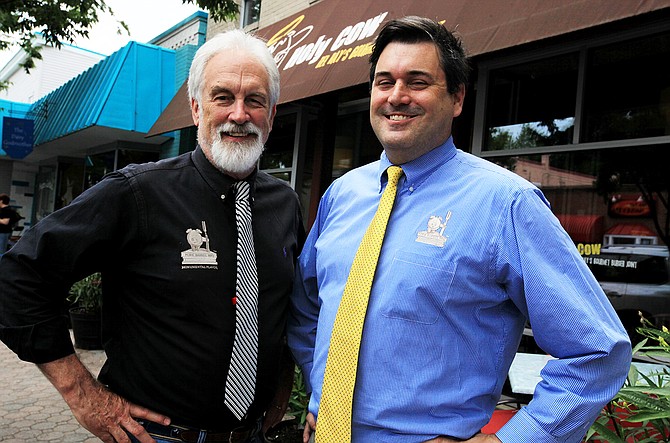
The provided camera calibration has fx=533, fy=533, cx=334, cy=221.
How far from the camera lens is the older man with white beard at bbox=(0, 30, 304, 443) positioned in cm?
177

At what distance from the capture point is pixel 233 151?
2.12 meters

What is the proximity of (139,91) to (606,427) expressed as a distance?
10.4 meters

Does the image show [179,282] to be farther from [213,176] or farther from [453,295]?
[453,295]

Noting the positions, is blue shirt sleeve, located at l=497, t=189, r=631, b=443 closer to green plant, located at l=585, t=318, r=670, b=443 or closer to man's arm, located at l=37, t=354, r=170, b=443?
green plant, located at l=585, t=318, r=670, b=443

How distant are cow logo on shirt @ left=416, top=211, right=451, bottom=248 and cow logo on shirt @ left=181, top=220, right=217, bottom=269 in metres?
0.79

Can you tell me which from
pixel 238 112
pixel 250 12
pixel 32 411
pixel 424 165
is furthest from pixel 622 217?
pixel 250 12

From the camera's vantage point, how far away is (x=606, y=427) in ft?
7.47

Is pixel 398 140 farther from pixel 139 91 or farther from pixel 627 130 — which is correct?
pixel 139 91

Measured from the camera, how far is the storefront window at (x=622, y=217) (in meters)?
4.45

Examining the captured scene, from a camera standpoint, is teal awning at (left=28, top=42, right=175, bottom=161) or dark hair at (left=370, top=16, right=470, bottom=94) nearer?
dark hair at (left=370, top=16, right=470, bottom=94)

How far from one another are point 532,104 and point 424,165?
13.2 feet

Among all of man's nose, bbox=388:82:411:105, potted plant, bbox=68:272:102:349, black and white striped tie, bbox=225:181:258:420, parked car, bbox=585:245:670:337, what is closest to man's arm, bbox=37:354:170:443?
black and white striped tie, bbox=225:181:258:420

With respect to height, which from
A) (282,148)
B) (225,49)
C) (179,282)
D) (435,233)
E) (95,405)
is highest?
(282,148)

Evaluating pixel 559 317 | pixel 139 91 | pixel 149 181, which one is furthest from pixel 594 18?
pixel 139 91
